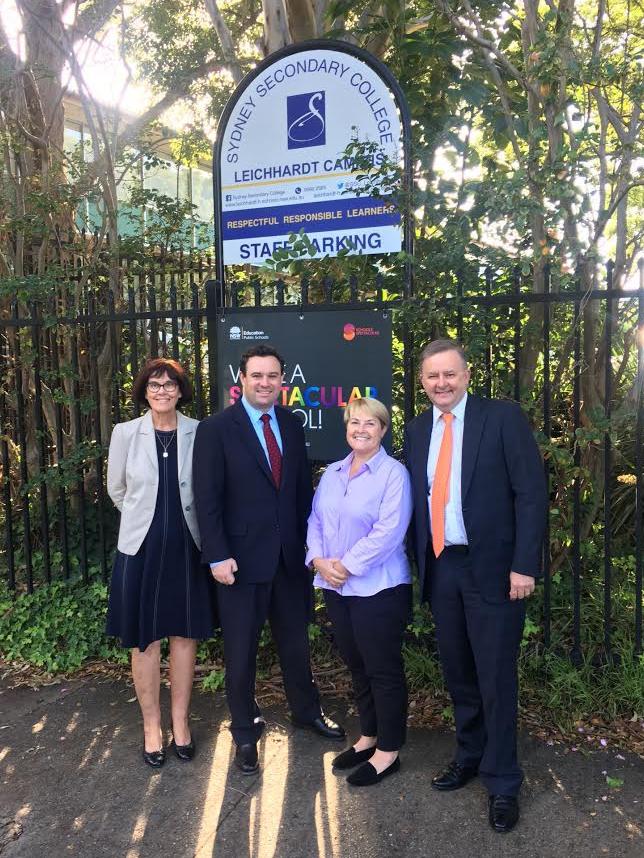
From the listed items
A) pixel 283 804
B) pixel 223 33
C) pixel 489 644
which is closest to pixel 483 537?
pixel 489 644

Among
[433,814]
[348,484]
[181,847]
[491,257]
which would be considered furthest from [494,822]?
[491,257]

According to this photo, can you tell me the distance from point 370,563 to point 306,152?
8.57ft

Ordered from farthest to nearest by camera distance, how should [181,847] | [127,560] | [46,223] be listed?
[46,223] → [127,560] → [181,847]

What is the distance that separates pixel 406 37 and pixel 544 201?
2.02 metres

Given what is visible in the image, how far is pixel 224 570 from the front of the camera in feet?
10.7

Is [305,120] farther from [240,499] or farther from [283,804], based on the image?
[283,804]

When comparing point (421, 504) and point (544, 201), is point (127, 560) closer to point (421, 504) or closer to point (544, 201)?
point (421, 504)

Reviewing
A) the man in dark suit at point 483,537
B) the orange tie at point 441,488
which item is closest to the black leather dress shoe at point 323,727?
the man in dark suit at point 483,537

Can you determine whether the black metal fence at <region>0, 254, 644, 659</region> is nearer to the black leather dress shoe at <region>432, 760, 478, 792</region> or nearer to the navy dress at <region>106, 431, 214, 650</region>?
the black leather dress shoe at <region>432, 760, 478, 792</region>

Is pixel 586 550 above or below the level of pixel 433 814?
above

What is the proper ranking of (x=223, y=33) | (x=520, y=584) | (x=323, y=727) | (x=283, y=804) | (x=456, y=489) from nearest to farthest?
1. (x=520, y=584)
2. (x=456, y=489)
3. (x=283, y=804)
4. (x=323, y=727)
5. (x=223, y=33)

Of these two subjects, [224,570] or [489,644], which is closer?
[489,644]

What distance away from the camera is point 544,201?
11.5 feet

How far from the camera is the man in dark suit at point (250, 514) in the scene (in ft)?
10.8
